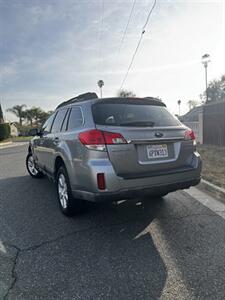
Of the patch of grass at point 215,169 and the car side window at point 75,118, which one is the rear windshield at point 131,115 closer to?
the car side window at point 75,118

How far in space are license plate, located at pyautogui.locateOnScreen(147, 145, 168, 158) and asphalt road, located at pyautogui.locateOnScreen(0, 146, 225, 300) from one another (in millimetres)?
1033

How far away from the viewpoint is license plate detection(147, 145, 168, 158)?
3.29 m

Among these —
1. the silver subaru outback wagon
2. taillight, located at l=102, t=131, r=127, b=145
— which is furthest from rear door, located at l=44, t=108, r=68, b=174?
taillight, located at l=102, t=131, r=127, b=145

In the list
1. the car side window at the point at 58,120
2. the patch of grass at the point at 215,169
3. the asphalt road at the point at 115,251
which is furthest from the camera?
the patch of grass at the point at 215,169

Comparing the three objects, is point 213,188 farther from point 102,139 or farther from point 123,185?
point 102,139

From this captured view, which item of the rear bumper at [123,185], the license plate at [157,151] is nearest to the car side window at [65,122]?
the rear bumper at [123,185]

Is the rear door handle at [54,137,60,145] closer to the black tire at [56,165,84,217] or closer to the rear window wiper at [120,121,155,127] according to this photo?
the black tire at [56,165,84,217]

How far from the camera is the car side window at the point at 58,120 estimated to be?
4575mm

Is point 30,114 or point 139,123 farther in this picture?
point 30,114

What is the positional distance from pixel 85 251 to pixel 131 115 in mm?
1858

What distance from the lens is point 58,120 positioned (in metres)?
4.83

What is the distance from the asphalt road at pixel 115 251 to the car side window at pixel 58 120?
1.42 m

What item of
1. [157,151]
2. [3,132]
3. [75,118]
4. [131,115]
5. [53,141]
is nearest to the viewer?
[157,151]

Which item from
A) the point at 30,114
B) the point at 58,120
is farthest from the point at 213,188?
the point at 30,114
